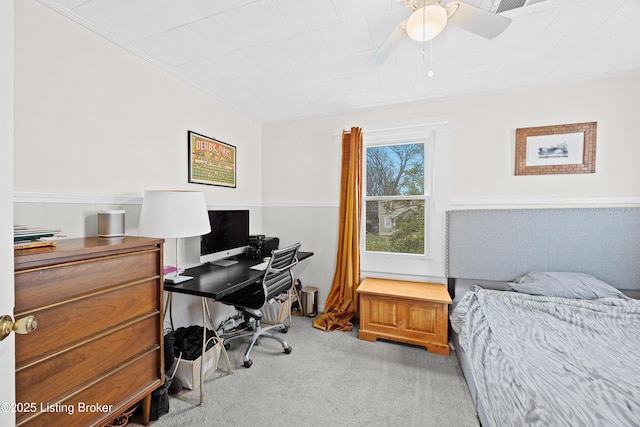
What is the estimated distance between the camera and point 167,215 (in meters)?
1.67

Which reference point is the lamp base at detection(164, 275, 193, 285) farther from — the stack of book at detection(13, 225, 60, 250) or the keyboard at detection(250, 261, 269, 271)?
the stack of book at detection(13, 225, 60, 250)

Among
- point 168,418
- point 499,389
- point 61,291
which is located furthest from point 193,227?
point 499,389

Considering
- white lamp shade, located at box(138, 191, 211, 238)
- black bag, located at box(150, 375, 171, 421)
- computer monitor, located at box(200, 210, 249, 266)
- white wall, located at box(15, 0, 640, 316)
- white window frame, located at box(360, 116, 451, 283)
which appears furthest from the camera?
white window frame, located at box(360, 116, 451, 283)

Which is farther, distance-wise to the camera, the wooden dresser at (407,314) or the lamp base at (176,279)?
the wooden dresser at (407,314)

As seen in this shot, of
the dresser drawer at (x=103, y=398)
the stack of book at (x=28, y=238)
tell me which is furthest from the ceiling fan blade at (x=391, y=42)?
the dresser drawer at (x=103, y=398)

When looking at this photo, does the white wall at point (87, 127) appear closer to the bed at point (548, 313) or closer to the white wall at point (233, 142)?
the white wall at point (233, 142)

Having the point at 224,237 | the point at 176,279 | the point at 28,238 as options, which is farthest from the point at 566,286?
the point at 28,238

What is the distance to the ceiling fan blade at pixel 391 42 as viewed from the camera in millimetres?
1430

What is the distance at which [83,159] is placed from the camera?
158 cm

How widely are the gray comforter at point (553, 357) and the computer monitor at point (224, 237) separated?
204 centimetres

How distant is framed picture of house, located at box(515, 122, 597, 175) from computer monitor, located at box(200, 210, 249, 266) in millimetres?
2743

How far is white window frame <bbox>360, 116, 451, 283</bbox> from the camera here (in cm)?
265

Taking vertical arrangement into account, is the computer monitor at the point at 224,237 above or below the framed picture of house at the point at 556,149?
below

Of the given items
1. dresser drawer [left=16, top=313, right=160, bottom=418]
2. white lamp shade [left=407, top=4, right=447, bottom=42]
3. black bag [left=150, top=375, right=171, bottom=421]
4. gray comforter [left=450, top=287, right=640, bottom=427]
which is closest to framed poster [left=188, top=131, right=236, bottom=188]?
dresser drawer [left=16, top=313, right=160, bottom=418]
